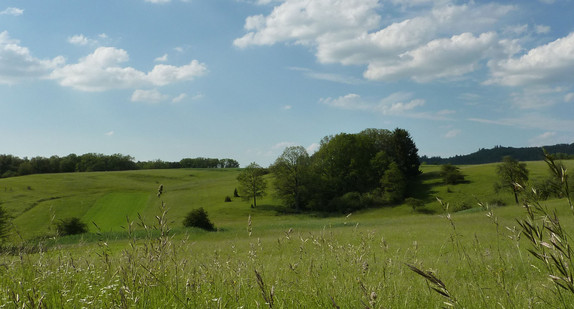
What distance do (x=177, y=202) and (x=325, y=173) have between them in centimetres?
3166

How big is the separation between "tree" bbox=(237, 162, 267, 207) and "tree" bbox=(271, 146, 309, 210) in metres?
4.21

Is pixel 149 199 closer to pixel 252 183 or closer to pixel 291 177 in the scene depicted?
pixel 252 183

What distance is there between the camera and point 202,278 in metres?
3.99

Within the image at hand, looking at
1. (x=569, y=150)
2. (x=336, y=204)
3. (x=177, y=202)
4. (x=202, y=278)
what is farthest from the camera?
(x=569, y=150)

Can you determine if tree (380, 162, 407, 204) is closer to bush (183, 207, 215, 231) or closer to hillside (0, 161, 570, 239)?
hillside (0, 161, 570, 239)

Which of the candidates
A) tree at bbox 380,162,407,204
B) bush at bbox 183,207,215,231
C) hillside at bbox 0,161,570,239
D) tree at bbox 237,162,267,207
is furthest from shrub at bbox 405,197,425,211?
bush at bbox 183,207,215,231

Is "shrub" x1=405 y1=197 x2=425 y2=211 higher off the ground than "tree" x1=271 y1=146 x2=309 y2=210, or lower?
lower

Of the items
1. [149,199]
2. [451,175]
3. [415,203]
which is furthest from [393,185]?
[149,199]

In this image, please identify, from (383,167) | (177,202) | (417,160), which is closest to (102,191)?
(177,202)

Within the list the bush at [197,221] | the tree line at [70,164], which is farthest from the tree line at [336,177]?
the tree line at [70,164]

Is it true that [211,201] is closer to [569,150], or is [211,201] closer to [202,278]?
[202,278]

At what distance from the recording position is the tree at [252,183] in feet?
259

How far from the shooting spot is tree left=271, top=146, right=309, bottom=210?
75.6 m

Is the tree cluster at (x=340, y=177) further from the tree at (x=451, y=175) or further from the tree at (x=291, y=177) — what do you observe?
the tree at (x=451, y=175)
